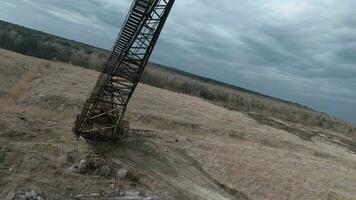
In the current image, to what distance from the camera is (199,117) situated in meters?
49.9

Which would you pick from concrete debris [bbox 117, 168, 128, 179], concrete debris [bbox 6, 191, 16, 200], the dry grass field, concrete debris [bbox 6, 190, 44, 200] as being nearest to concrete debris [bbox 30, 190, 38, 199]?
concrete debris [bbox 6, 190, 44, 200]

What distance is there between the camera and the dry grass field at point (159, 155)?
2019cm

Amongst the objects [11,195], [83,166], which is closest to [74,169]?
[83,166]

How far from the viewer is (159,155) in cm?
2931

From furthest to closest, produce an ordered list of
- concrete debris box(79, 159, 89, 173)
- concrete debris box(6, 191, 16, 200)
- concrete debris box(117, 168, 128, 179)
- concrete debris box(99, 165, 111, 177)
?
concrete debris box(117, 168, 128, 179) < concrete debris box(99, 165, 111, 177) < concrete debris box(79, 159, 89, 173) < concrete debris box(6, 191, 16, 200)

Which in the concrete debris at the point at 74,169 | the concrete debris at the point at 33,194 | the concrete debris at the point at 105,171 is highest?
the concrete debris at the point at 105,171

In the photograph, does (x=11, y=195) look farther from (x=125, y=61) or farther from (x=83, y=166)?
(x=125, y=61)

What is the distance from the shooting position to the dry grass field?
20.2m

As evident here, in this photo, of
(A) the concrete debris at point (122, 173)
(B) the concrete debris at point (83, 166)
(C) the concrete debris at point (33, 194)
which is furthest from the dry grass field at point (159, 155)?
(B) the concrete debris at point (83, 166)

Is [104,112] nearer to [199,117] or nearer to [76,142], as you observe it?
[76,142]

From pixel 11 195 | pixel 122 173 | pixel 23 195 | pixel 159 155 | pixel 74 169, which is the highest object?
pixel 122 173

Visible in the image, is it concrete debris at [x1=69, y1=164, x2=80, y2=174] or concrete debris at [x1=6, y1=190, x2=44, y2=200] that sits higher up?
concrete debris at [x1=69, y1=164, x2=80, y2=174]

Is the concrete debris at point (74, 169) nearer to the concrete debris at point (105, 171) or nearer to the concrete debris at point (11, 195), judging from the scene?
the concrete debris at point (105, 171)

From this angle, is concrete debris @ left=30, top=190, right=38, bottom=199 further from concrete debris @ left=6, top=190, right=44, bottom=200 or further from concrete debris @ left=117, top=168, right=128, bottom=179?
→ concrete debris @ left=117, top=168, right=128, bottom=179
